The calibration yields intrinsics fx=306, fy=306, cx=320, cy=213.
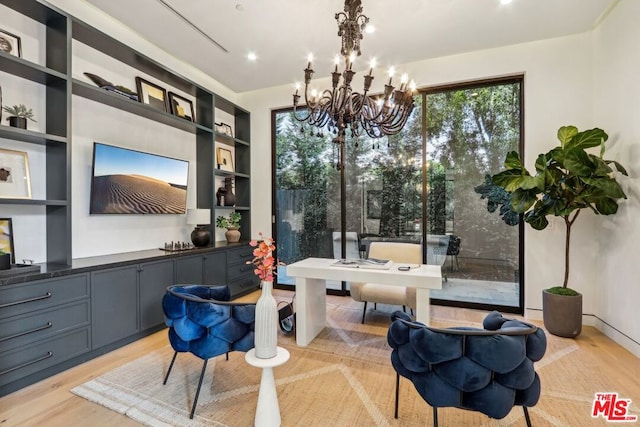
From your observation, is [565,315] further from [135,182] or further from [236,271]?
[135,182]

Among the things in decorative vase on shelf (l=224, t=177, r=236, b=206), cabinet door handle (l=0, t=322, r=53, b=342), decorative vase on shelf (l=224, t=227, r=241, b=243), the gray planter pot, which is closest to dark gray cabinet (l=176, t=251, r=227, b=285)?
decorative vase on shelf (l=224, t=227, r=241, b=243)

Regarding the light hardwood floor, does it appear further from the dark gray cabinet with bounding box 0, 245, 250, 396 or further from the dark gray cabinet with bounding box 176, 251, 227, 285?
the dark gray cabinet with bounding box 176, 251, 227, 285

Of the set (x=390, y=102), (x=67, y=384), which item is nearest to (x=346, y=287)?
(x=390, y=102)

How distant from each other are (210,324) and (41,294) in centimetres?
140

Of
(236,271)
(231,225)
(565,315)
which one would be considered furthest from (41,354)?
(565,315)

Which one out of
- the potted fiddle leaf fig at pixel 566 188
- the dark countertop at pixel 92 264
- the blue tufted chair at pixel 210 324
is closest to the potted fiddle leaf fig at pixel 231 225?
the dark countertop at pixel 92 264

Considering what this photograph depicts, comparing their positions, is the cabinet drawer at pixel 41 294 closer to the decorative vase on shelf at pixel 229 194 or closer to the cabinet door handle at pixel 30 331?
the cabinet door handle at pixel 30 331

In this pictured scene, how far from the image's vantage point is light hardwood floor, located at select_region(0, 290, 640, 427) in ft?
6.03

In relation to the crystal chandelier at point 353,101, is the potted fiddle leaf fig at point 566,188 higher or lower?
lower

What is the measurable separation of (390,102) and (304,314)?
2.01m

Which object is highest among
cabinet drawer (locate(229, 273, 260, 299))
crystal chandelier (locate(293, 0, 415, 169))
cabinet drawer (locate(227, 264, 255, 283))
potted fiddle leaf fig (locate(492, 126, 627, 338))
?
crystal chandelier (locate(293, 0, 415, 169))

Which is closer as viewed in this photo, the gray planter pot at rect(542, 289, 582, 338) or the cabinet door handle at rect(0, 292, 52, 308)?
the cabinet door handle at rect(0, 292, 52, 308)

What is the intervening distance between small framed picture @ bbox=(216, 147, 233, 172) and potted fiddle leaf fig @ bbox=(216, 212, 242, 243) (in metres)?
0.74

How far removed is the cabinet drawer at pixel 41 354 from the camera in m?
2.07
